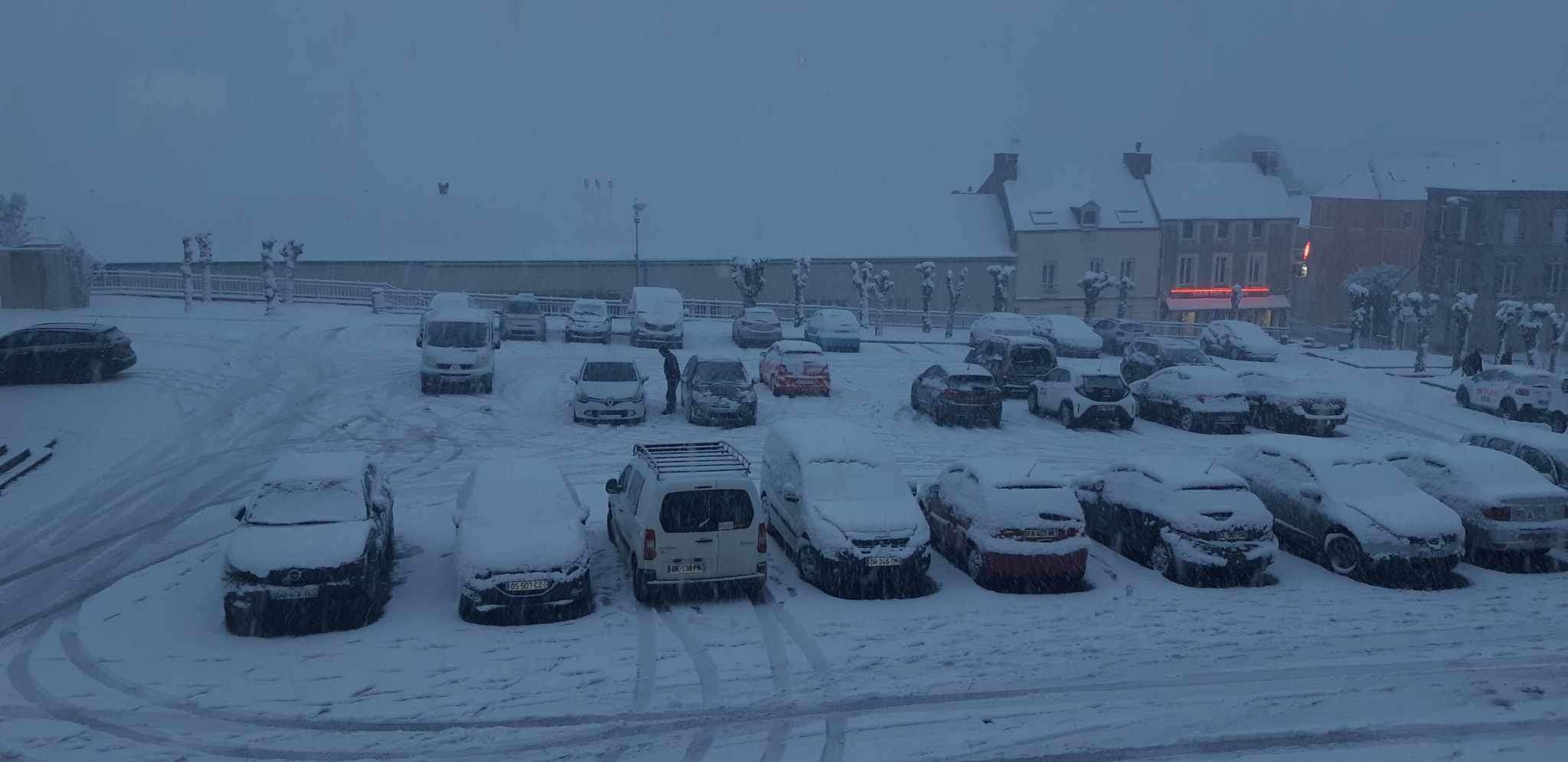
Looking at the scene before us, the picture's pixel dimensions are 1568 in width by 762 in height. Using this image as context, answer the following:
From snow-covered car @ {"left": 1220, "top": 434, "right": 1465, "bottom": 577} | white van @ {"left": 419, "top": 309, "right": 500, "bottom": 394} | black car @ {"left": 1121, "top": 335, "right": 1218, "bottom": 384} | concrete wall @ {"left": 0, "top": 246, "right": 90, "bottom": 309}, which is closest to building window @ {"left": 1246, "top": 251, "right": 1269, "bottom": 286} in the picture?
black car @ {"left": 1121, "top": 335, "right": 1218, "bottom": 384}

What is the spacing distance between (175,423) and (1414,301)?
125ft

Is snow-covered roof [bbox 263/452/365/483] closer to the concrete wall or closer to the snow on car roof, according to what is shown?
the snow on car roof

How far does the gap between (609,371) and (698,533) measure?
1255 cm

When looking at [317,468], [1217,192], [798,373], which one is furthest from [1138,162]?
[317,468]

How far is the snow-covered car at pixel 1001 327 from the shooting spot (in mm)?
36062

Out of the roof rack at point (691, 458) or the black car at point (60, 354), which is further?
the black car at point (60, 354)

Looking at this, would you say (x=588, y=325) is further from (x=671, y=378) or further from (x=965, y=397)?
(x=965, y=397)

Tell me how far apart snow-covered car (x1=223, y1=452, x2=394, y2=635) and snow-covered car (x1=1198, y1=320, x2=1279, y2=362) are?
30254mm

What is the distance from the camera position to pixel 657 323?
1350 inches

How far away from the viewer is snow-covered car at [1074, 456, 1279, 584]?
1403cm

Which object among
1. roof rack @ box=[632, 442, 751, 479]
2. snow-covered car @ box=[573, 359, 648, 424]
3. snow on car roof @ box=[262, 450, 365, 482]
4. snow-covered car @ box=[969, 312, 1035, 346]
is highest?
snow-covered car @ box=[969, 312, 1035, 346]

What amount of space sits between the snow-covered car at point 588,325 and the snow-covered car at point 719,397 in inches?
398

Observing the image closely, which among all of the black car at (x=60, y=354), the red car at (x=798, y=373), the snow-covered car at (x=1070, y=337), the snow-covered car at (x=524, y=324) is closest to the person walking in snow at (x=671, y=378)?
the red car at (x=798, y=373)

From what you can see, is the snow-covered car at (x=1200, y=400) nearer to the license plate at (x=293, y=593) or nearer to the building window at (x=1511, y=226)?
the license plate at (x=293, y=593)
